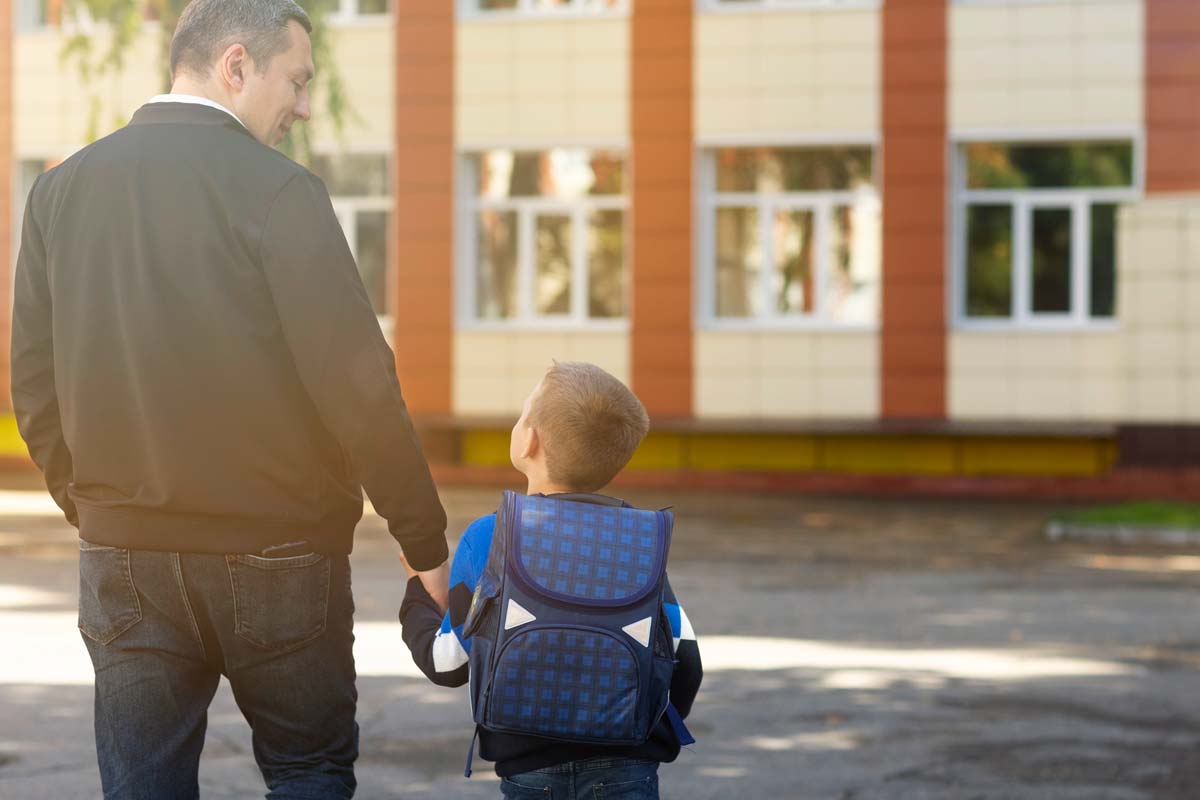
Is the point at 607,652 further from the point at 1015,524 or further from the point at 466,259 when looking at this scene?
the point at 466,259

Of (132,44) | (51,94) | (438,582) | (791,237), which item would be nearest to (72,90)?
(51,94)

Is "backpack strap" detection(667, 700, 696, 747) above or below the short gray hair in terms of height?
below

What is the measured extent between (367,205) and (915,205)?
6.83m

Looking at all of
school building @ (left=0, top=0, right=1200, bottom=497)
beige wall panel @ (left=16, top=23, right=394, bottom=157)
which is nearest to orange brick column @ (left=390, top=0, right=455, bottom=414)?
school building @ (left=0, top=0, right=1200, bottom=497)

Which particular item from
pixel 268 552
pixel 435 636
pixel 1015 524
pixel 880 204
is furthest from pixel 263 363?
pixel 880 204

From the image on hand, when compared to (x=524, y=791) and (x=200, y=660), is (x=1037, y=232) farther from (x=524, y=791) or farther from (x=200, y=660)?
(x=200, y=660)

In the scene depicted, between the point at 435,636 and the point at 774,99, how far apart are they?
782 inches

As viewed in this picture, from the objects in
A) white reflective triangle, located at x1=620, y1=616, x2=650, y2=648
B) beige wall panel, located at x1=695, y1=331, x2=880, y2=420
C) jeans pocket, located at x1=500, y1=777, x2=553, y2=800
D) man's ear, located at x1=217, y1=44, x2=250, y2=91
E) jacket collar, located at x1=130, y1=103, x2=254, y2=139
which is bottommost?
beige wall panel, located at x1=695, y1=331, x2=880, y2=420

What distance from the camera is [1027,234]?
74.5ft

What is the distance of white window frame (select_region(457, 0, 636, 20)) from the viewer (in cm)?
2345

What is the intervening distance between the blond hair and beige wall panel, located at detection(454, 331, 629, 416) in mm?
19988

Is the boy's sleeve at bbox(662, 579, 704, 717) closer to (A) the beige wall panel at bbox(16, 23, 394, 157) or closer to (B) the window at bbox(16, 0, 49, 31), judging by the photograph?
(A) the beige wall panel at bbox(16, 23, 394, 157)

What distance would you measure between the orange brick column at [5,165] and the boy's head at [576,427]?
23.4 metres

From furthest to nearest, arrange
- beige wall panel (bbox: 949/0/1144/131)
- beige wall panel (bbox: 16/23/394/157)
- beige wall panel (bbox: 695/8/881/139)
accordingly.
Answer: beige wall panel (bbox: 16/23/394/157), beige wall panel (bbox: 695/8/881/139), beige wall panel (bbox: 949/0/1144/131)
